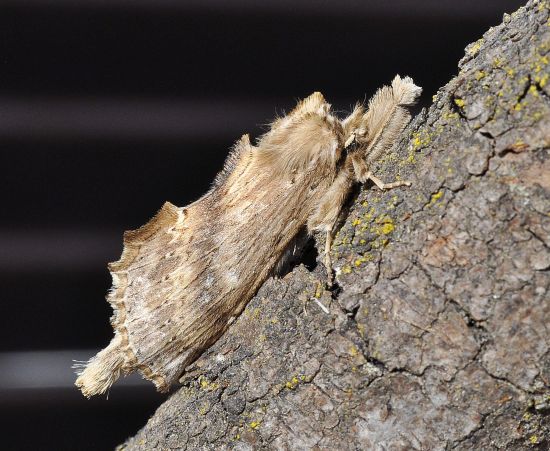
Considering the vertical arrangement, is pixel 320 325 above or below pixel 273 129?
below

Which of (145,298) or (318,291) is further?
(145,298)

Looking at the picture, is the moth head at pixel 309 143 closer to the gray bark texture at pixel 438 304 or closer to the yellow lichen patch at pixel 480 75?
the gray bark texture at pixel 438 304

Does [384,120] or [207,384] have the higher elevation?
[384,120]

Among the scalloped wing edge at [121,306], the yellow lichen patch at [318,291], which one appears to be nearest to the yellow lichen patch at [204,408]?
the scalloped wing edge at [121,306]

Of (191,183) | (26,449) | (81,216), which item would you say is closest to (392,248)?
(191,183)

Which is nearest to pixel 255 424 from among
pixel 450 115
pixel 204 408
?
pixel 204 408

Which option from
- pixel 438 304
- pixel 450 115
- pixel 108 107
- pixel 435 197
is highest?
pixel 108 107

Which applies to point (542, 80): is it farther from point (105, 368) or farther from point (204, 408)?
point (105, 368)

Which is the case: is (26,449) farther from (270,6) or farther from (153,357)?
(270,6)
